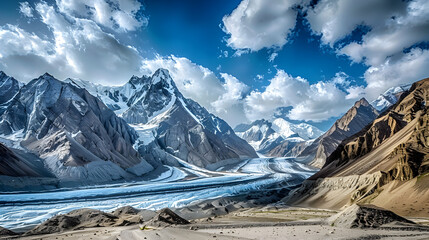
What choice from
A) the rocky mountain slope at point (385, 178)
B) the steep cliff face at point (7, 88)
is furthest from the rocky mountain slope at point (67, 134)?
the rocky mountain slope at point (385, 178)

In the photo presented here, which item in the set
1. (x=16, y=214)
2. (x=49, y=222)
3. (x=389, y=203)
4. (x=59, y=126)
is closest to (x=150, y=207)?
(x=16, y=214)

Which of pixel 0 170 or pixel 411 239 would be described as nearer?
pixel 411 239

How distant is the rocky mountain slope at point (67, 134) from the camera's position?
294ft

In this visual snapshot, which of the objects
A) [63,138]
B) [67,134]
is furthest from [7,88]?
[63,138]

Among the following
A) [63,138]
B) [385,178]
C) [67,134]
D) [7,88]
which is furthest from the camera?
[7,88]

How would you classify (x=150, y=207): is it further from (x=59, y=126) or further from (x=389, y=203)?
(x=59, y=126)

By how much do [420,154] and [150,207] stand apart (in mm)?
56476

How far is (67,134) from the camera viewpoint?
99500mm

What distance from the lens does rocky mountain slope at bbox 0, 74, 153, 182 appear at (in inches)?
3526

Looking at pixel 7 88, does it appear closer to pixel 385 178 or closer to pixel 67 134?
pixel 67 134

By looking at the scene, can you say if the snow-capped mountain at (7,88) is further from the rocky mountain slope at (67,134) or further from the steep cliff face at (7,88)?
the rocky mountain slope at (67,134)

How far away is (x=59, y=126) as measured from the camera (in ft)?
353

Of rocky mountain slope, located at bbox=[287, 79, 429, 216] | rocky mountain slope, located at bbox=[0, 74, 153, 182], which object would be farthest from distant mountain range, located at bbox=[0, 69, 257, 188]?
rocky mountain slope, located at bbox=[287, 79, 429, 216]

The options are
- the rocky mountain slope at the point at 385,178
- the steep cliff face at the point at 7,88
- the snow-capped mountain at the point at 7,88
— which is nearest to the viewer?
the rocky mountain slope at the point at 385,178
